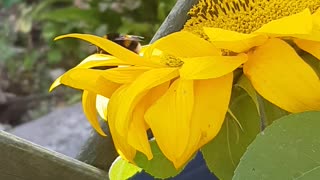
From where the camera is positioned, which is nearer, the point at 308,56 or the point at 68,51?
the point at 308,56

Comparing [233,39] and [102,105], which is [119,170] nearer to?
[102,105]

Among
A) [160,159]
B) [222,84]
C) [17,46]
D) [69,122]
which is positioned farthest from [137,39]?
[17,46]

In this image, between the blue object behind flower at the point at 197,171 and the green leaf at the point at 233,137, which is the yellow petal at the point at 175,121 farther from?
the blue object behind flower at the point at 197,171

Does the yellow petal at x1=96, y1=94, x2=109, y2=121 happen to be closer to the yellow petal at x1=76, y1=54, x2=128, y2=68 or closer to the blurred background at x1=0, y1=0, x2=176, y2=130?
the yellow petal at x1=76, y1=54, x2=128, y2=68

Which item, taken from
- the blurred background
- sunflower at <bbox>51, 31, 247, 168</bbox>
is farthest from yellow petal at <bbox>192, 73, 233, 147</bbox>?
the blurred background

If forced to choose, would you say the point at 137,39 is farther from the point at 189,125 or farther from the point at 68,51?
the point at 68,51

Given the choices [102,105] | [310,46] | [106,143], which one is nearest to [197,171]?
[106,143]

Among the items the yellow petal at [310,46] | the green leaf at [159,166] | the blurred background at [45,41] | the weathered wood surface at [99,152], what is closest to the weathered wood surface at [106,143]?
the weathered wood surface at [99,152]
